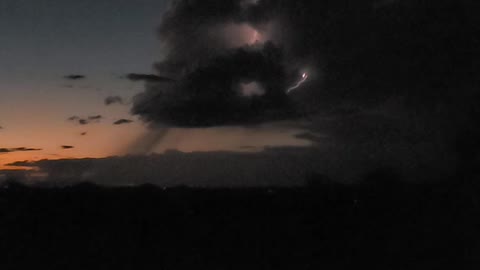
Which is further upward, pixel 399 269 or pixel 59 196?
pixel 59 196

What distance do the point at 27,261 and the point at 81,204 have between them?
611 inches

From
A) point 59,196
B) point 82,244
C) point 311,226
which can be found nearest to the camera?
point 82,244

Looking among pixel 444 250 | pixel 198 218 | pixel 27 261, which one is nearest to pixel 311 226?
pixel 198 218

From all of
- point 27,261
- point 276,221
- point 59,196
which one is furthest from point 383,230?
point 59,196

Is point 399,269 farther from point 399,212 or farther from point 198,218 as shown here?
point 198,218

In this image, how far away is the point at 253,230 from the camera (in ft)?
85.6

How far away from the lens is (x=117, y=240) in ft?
79.0

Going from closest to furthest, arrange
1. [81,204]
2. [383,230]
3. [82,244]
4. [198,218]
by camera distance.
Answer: [82,244] → [383,230] → [198,218] → [81,204]

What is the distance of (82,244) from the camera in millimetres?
23250

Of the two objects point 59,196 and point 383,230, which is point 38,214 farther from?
point 383,230

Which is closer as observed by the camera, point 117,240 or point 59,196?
point 117,240

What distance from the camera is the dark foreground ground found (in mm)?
20312

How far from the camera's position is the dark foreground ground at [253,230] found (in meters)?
20.3

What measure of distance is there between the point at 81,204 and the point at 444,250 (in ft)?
60.2
